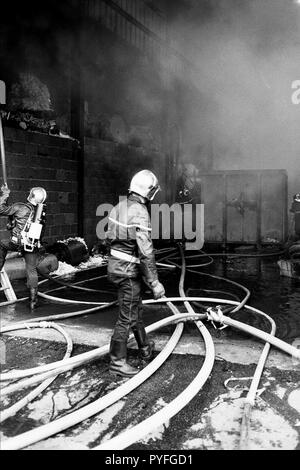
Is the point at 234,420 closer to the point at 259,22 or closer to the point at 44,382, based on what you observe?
the point at 44,382

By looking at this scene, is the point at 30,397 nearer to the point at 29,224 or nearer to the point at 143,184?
the point at 143,184

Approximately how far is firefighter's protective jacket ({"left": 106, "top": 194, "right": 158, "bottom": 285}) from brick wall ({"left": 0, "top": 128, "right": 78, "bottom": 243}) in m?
4.23

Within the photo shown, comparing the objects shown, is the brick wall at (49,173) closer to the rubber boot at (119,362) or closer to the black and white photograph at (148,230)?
the black and white photograph at (148,230)

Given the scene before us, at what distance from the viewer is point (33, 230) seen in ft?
16.7

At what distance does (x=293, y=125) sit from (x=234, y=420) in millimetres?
13029

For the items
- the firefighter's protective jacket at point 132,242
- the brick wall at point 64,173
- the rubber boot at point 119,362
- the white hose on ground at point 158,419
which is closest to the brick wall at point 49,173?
the brick wall at point 64,173

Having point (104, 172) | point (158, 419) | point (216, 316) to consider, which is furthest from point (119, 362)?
point (104, 172)

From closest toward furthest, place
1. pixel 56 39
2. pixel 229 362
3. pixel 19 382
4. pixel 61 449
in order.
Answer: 1. pixel 61 449
2. pixel 19 382
3. pixel 229 362
4. pixel 56 39

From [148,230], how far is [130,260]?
0.95ft

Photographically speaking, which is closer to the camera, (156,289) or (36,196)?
(156,289)

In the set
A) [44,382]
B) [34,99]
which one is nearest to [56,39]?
[34,99]

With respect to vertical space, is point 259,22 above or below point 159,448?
above

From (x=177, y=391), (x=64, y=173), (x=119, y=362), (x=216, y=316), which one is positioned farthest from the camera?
(x=64, y=173)

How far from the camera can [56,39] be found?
326 inches
